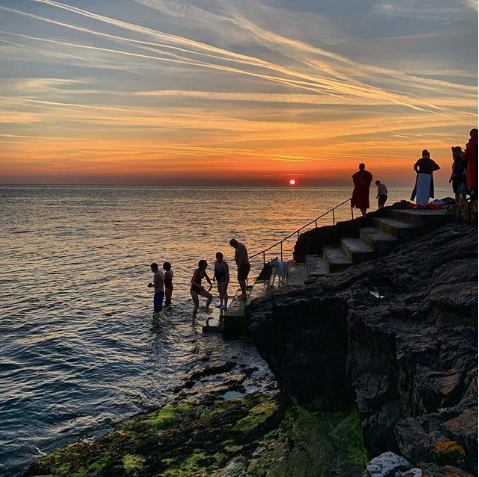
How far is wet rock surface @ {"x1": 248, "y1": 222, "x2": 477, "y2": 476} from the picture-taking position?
413 cm

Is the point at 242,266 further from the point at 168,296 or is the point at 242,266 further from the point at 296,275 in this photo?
the point at 168,296

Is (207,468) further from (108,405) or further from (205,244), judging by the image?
(205,244)

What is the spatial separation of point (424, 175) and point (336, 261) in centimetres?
480

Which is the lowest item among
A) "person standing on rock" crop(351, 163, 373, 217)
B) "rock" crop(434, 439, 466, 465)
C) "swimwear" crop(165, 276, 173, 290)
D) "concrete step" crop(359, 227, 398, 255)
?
"swimwear" crop(165, 276, 173, 290)

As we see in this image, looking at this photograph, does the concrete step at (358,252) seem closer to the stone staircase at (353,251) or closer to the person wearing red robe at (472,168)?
the stone staircase at (353,251)

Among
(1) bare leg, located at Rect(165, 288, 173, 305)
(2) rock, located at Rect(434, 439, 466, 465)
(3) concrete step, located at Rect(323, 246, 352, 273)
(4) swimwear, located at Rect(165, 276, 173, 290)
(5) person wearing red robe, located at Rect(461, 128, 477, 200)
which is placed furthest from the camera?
(1) bare leg, located at Rect(165, 288, 173, 305)

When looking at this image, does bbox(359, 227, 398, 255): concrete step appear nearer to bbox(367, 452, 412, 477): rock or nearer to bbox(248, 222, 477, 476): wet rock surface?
bbox(248, 222, 477, 476): wet rock surface

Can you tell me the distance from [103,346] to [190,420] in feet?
19.3

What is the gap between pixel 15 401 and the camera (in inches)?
400

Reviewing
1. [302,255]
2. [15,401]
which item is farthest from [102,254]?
[15,401]

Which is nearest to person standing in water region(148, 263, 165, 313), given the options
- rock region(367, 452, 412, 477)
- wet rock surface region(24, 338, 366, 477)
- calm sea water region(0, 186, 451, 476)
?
calm sea water region(0, 186, 451, 476)

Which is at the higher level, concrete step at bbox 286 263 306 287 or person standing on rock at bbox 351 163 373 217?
person standing on rock at bbox 351 163 373 217

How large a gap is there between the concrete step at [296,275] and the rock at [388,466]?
9132 millimetres

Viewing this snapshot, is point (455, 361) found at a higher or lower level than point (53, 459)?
Result: higher
